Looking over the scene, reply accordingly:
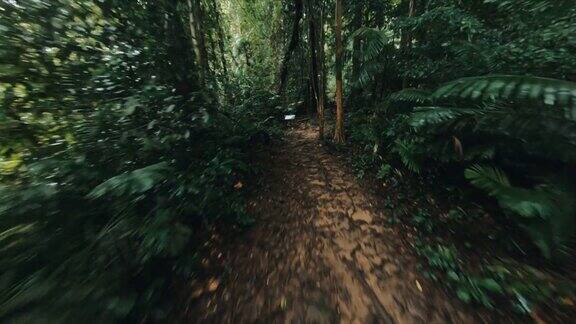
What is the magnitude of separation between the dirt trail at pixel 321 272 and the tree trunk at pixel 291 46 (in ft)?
22.5

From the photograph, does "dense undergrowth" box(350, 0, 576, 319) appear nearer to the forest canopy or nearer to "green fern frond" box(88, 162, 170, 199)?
the forest canopy

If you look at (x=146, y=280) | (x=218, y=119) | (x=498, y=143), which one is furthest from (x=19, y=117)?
(x=498, y=143)

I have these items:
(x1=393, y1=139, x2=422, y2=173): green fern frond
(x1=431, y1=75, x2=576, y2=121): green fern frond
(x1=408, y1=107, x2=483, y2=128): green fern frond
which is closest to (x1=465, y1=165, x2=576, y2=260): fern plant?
(x1=431, y1=75, x2=576, y2=121): green fern frond

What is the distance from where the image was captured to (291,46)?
10000 millimetres

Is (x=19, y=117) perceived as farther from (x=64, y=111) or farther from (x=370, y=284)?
(x=370, y=284)

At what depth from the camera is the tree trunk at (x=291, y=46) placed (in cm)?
936

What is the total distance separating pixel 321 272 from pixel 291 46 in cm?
883

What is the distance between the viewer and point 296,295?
8.81 ft

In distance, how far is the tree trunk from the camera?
9.36 m

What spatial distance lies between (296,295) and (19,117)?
9.48 ft

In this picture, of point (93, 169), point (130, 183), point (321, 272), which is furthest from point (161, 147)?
point (321, 272)

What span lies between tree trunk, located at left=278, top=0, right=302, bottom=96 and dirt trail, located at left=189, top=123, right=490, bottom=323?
270 inches

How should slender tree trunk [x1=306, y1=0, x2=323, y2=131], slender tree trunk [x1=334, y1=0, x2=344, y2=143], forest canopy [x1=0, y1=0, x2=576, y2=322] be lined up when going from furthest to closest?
slender tree trunk [x1=306, y1=0, x2=323, y2=131] → slender tree trunk [x1=334, y1=0, x2=344, y2=143] → forest canopy [x1=0, y1=0, x2=576, y2=322]

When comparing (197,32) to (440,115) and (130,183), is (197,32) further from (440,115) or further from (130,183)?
(440,115)
